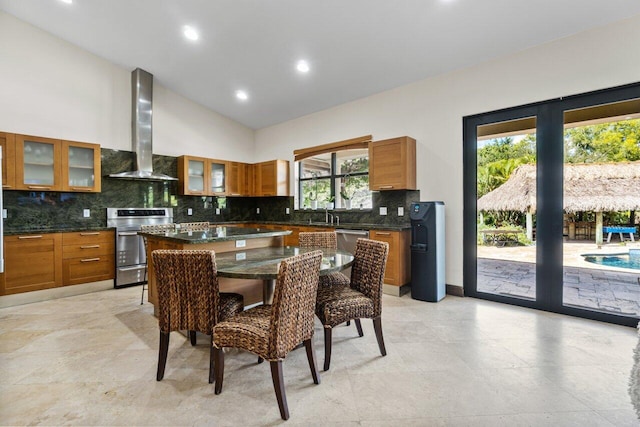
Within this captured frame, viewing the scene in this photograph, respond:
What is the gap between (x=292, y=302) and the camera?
1.70 meters

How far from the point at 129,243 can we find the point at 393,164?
4.05 m

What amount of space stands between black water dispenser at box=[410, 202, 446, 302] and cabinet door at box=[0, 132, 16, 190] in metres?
4.94

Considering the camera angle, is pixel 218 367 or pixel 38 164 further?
pixel 38 164

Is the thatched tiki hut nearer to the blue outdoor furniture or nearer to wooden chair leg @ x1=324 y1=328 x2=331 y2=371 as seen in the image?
the blue outdoor furniture

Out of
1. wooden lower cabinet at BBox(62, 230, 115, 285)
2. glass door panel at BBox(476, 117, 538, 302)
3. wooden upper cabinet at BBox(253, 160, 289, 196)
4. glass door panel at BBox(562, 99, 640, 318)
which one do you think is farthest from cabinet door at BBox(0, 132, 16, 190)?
glass door panel at BBox(562, 99, 640, 318)

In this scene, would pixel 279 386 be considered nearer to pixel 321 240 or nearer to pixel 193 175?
pixel 321 240

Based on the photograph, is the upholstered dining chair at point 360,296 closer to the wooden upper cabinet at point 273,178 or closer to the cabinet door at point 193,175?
the wooden upper cabinet at point 273,178

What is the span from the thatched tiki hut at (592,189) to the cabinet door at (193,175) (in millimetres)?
4925

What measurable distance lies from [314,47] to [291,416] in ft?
12.3

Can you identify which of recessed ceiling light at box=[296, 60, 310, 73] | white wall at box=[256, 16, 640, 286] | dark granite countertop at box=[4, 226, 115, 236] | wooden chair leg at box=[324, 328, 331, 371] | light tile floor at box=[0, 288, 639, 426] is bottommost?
light tile floor at box=[0, 288, 639, 426]

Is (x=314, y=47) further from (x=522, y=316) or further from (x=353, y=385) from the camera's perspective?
(x=522, y=316)

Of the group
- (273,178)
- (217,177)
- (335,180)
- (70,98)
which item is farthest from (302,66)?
(70,98)

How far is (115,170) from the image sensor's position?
4.77 meters

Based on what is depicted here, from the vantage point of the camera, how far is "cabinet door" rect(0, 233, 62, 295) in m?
3.66
